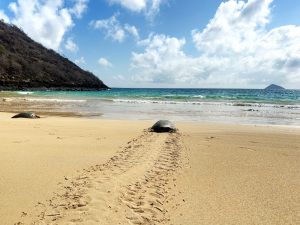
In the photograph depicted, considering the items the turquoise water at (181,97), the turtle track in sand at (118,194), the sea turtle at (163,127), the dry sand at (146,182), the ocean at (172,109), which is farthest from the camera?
the turquoise water at (181,97)

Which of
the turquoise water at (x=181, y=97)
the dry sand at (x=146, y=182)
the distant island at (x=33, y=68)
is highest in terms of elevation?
the distant island at (x=33, y=68)

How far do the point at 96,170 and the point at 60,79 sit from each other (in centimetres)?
7182

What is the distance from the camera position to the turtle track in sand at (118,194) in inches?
143

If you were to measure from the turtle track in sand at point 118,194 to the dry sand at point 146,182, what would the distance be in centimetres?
1

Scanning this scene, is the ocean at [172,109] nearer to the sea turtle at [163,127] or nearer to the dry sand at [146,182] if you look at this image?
the sea turtle at [163,127]

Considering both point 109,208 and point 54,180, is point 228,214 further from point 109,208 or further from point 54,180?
point 54,180

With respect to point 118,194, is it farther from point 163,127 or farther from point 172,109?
point 172,109

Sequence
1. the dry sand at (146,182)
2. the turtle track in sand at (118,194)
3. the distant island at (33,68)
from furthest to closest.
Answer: the distant island at (33,68) < the dry sand at (146,182) < the turtle track in sand at (118,194)

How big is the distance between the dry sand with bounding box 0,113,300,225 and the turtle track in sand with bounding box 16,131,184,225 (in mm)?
11

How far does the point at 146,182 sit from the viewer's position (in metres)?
4.95

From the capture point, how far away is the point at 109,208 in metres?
3.84

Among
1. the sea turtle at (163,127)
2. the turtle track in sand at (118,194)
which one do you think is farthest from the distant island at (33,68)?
→ the turtle track in sand at (118,194)

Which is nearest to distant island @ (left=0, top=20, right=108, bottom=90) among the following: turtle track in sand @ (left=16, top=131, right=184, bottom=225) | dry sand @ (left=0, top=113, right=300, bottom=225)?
dry sand @ (left=0, top=113, right=300, bottom=225)

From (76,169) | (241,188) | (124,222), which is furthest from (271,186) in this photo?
(76,169)
